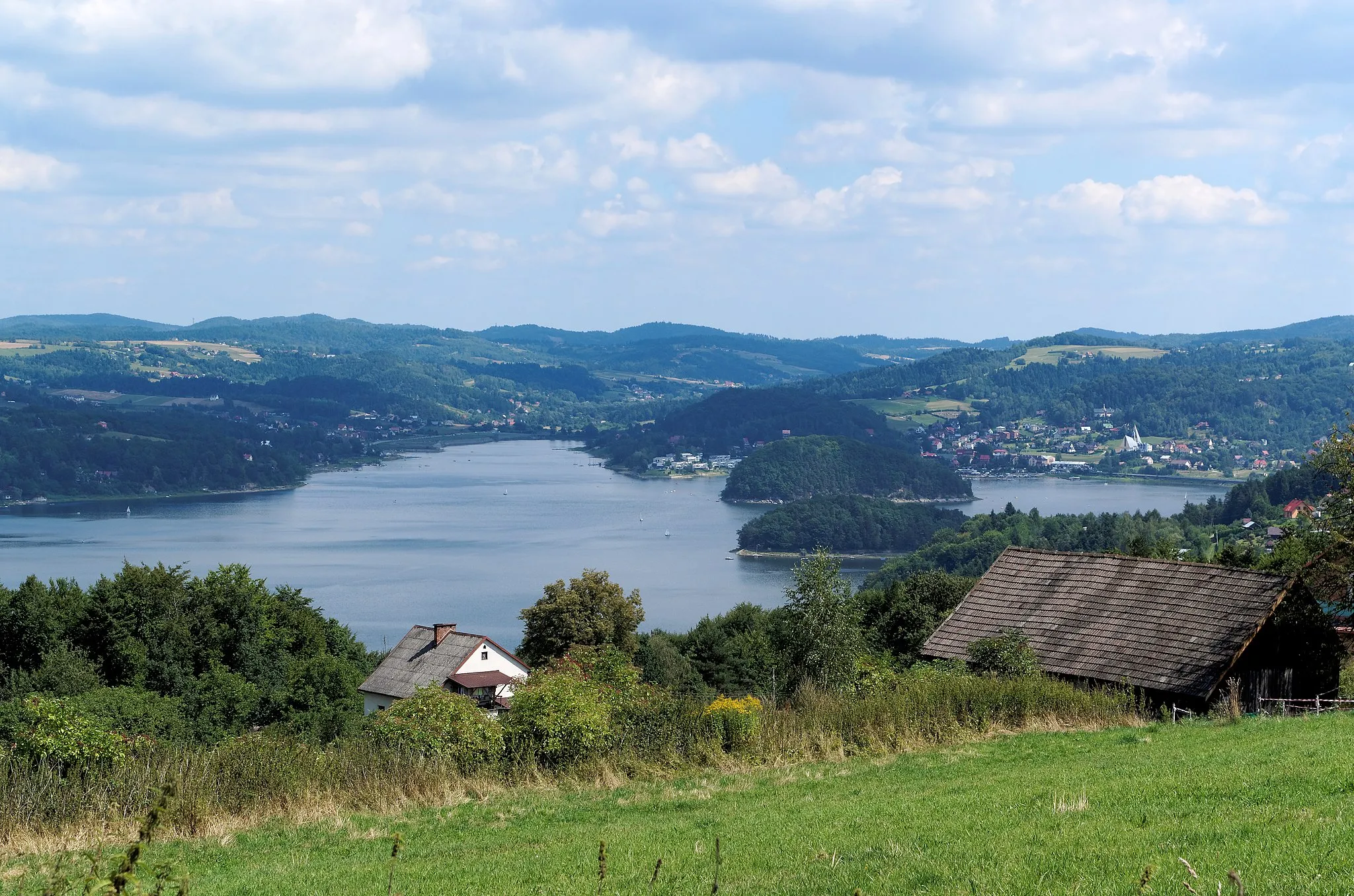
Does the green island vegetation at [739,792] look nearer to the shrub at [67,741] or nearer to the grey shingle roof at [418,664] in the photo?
the shrub at [67,741]

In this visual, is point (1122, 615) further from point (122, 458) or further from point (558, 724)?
point (122, 458)

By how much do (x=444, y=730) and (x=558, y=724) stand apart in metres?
1.73

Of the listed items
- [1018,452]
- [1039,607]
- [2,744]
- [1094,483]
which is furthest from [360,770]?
[1018,452]

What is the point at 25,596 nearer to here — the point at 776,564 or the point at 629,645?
the point at 629,645

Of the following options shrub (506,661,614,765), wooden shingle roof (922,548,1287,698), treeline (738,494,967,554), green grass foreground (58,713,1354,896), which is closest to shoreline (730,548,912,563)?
treeline (738,494,967,554)

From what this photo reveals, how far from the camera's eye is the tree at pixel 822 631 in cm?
1731

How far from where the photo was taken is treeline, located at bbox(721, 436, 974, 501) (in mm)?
147750

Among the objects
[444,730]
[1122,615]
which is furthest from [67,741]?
[1122,615]

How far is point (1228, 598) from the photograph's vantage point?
14.6m

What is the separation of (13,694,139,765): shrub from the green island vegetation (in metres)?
0.03

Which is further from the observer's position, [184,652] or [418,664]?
[418,664]

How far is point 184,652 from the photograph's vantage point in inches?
1072

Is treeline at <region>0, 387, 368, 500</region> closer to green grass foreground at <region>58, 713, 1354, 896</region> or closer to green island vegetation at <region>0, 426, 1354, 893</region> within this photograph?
green island vegetation at <region>0, 426, 1354, 893</region>

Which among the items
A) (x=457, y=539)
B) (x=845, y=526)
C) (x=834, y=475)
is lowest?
(x=845, y=526)
